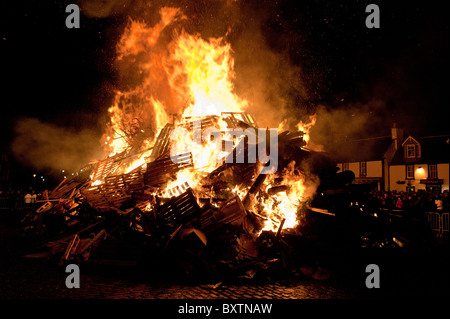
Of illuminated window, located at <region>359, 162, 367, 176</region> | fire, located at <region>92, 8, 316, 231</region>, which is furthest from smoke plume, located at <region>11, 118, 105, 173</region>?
illuminated window, located at <region>359, 162, 367, 176</region>

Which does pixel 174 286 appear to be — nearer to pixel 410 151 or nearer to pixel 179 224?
pixel 179 224

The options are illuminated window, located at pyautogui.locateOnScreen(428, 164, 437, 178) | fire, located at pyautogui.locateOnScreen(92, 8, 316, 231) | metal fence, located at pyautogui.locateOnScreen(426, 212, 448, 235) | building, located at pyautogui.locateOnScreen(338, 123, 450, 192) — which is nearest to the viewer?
fire, located at pyautogui.locateOnScreen(92, 8, 316, 231)

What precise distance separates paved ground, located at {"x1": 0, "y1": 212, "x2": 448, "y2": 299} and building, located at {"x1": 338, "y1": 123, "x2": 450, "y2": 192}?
29.7 m

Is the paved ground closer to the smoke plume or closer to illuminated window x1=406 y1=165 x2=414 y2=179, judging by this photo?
the smoke plume

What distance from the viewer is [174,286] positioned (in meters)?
6.00

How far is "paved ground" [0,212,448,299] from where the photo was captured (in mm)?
5473

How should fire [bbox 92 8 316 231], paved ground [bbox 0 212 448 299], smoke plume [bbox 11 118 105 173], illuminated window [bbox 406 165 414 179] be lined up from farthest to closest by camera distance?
illuminated window [bbox 406 165 414 179] → smoke plume [bbox 11 118 105 173] → fire [bbox 92 8 316 231] → paved ground [bbox 0 212 448 299]

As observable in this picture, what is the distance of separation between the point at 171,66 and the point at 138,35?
1.93 meters

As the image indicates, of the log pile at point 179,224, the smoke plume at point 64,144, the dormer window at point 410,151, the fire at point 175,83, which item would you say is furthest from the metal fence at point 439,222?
the dormer window at point 410,151

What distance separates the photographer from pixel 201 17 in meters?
11.8

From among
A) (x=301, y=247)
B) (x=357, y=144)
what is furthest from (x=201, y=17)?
(x=357, y=144)

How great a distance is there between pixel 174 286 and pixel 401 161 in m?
37.8

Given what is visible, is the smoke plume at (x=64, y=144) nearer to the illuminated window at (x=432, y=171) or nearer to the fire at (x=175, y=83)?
the fire at (x=175, y=83)
